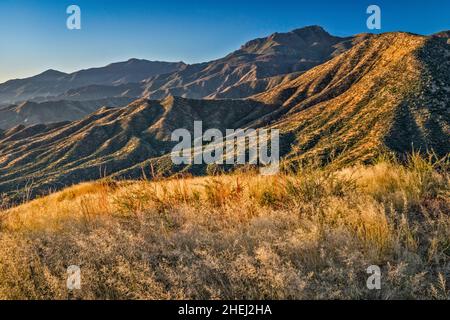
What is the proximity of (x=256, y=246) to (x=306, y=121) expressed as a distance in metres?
100

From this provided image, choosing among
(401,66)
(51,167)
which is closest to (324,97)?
(401,66)

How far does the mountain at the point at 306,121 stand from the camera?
78812 millimetres

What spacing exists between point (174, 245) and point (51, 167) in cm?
11823

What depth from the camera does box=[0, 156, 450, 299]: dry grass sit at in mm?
3934

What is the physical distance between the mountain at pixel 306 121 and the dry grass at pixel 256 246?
48.2 meters

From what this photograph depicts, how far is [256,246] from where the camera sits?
16.2 ft

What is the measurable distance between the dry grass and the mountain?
4822 cm
